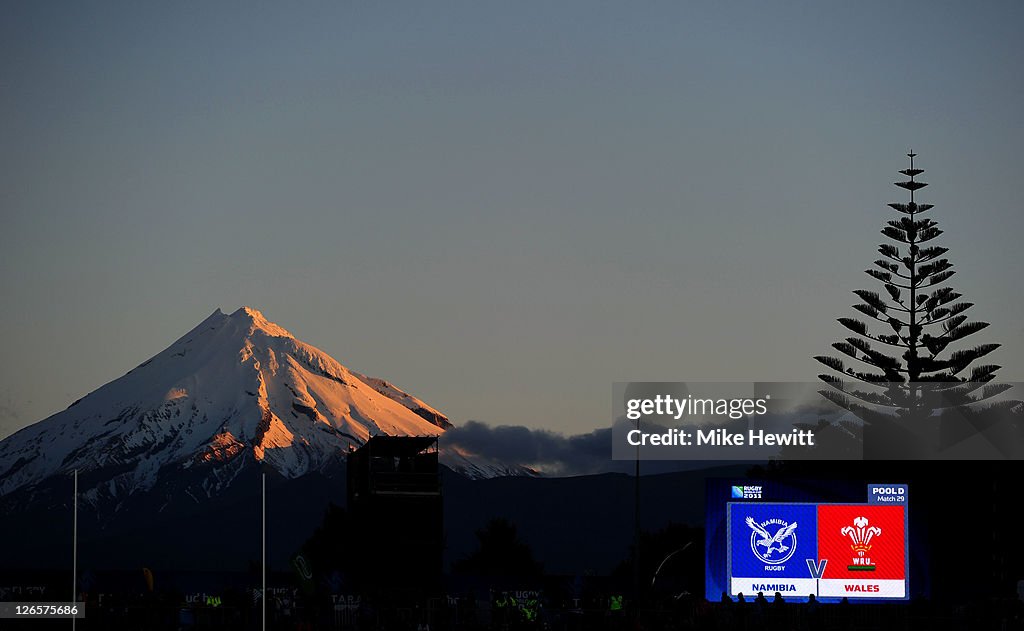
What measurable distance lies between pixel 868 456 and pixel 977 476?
20.7 feet

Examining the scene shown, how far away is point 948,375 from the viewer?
7425 cm

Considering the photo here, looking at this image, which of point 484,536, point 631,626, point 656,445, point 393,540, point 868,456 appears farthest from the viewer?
point 484,536

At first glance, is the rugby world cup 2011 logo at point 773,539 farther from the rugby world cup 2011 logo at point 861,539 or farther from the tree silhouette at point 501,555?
the tree silhouette at point 501,555

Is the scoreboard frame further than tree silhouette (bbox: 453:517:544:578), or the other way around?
tree silhouette (bbox: 453:517:544:578)

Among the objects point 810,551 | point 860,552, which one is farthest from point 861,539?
point 810,551

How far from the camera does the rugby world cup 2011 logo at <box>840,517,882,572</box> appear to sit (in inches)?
1690

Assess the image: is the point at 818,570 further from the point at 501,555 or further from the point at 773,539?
the point at 501,555

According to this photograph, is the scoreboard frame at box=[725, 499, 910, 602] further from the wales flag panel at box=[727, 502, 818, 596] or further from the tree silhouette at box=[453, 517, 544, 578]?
the tree silhouette at box=[453, 517, 544, 578]

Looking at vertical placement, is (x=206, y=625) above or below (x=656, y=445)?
below

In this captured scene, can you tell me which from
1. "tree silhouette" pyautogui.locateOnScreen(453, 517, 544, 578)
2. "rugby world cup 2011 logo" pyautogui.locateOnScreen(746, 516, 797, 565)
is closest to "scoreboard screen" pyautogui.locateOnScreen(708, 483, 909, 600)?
"rugby world cup 2011 logo" pyautogui.locateOnScreen(746, 516, 797, 565)

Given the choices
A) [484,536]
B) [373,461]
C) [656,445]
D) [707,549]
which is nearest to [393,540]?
[373,461]

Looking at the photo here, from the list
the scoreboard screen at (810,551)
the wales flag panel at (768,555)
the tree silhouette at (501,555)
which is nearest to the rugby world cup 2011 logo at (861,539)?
the scoreboard screen at (810,551)

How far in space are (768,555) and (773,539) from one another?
428mm

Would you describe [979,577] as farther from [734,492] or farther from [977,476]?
[734,492]
